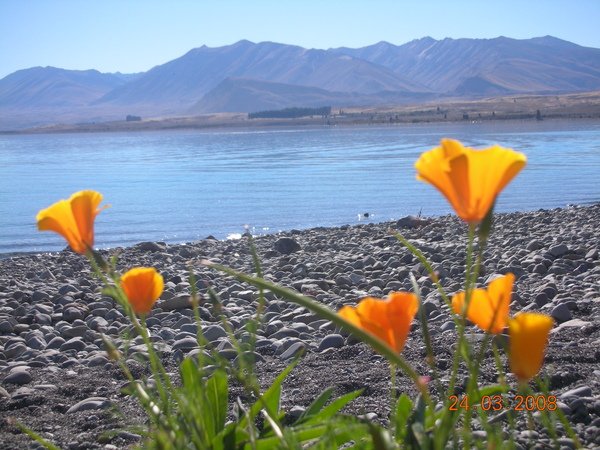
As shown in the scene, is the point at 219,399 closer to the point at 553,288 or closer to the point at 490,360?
the point at 490,360

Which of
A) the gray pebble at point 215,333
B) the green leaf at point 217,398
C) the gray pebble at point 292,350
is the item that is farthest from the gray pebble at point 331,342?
the green leaf at point 217,398

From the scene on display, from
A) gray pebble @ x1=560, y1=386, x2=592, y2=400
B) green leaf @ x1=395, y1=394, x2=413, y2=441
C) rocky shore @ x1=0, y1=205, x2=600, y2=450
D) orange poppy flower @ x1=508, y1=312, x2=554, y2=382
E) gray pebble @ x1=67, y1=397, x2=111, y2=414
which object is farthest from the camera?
gray pebble @ x1=67, y1=397, x2=111, y2=414

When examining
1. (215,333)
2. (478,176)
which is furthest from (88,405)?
(478,176)

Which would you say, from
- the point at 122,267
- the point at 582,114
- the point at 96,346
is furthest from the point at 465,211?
the point at 582,114

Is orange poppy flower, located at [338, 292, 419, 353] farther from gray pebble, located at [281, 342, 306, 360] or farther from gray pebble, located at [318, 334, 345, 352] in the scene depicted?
gray pebble, located at [318, 334, 345, 352]

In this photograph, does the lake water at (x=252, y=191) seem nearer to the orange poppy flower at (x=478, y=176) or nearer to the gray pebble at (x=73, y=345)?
the gray pebble at (x=73, y=345)

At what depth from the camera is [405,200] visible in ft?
59.8

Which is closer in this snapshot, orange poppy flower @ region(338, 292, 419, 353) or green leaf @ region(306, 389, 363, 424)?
orange poppy flower @ region(338, 292, 419, 353)

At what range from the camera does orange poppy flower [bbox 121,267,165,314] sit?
157 cm

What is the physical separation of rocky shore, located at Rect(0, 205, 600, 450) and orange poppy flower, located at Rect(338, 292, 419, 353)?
0.28 m

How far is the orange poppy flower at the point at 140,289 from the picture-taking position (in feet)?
5.15

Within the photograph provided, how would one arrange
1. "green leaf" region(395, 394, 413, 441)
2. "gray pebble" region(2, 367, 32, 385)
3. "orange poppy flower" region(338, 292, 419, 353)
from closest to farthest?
"orange poppy flower" region(338, 292, 419, 353) < "green leaf" region(395, 394, 413, 441) < "gray pebble" region(2, 367, 32, 385)

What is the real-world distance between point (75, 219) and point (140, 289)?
19cm

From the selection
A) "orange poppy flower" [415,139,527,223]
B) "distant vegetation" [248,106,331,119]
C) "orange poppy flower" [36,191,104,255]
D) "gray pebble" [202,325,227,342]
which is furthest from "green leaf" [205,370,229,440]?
"distant vegetation" [248,106,331,119]
